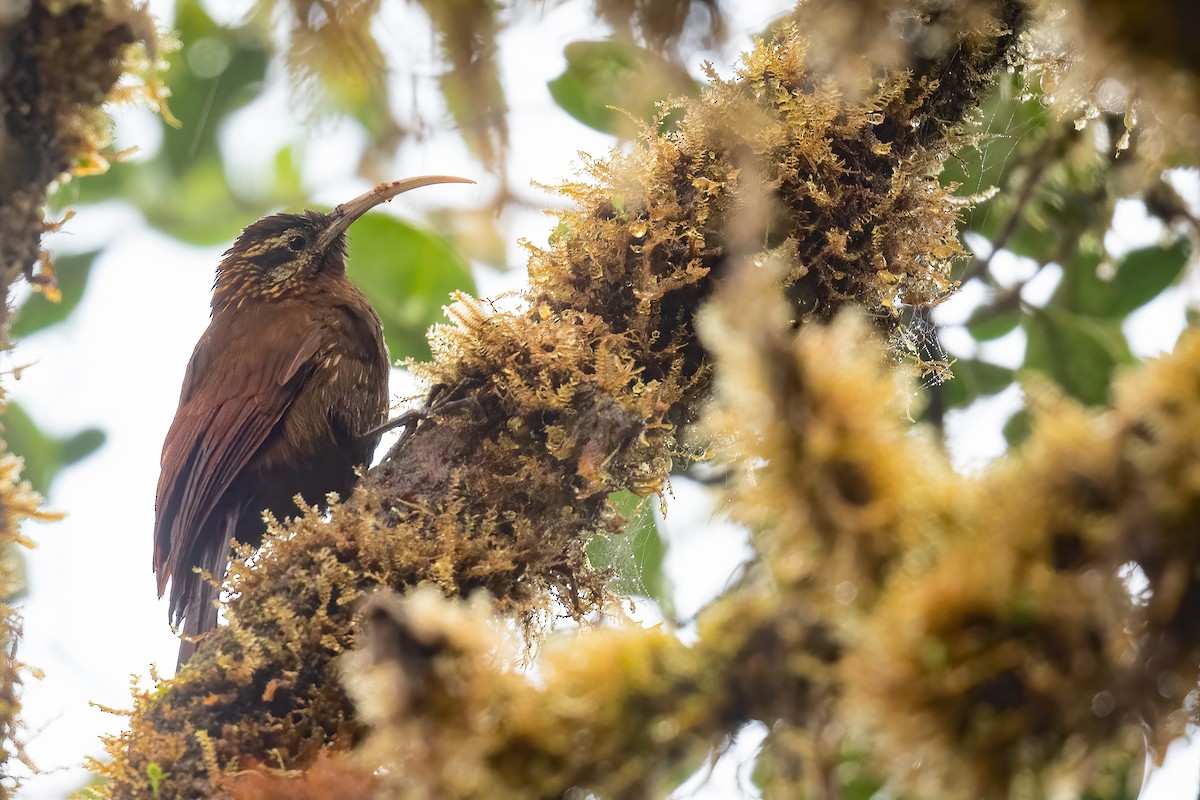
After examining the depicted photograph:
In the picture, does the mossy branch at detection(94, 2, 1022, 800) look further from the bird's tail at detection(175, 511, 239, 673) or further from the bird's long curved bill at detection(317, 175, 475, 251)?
the bird's long curved bill at detection(317, 175, 475, 251)

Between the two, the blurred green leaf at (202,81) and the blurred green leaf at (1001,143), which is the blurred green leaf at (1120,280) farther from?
the blurred green leaf at (202,81)

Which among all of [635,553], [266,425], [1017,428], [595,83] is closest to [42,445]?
[266,425]

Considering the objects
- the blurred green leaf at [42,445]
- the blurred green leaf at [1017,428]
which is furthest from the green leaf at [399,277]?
the blurred green leaf at [1017,428]

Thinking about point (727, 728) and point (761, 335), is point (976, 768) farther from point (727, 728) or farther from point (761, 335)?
point (761, 335)

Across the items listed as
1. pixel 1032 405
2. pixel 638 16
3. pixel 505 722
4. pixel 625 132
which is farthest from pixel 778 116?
pixel 505 722

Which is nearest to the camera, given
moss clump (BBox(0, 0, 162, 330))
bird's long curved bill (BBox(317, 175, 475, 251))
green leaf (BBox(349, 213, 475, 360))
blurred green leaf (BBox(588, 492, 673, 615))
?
moss clump (BBox(0, 0, 162, 330))

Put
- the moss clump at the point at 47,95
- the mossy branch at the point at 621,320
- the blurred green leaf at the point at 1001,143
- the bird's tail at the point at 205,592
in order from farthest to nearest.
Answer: the blurred green leaf at the point at 1001,143 → the bird's tail at the point at 205,592 → the mossy branch at the point at 621,320 → the moss clump at the point at 47,95

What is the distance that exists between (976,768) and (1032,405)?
30cm

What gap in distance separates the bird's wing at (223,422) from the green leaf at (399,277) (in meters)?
0.54

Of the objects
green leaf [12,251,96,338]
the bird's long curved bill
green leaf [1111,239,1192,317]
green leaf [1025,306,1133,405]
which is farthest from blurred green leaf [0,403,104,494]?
green leaf [1111,239,1192,317]

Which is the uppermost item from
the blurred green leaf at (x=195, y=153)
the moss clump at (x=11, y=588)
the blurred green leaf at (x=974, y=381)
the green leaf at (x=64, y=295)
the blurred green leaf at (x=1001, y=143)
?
the blurred green leaf at (x=195, y=153)

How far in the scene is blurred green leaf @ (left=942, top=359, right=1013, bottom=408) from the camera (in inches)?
139

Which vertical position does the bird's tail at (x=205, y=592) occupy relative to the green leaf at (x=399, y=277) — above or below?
below

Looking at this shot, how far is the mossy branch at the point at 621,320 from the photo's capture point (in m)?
1.92
